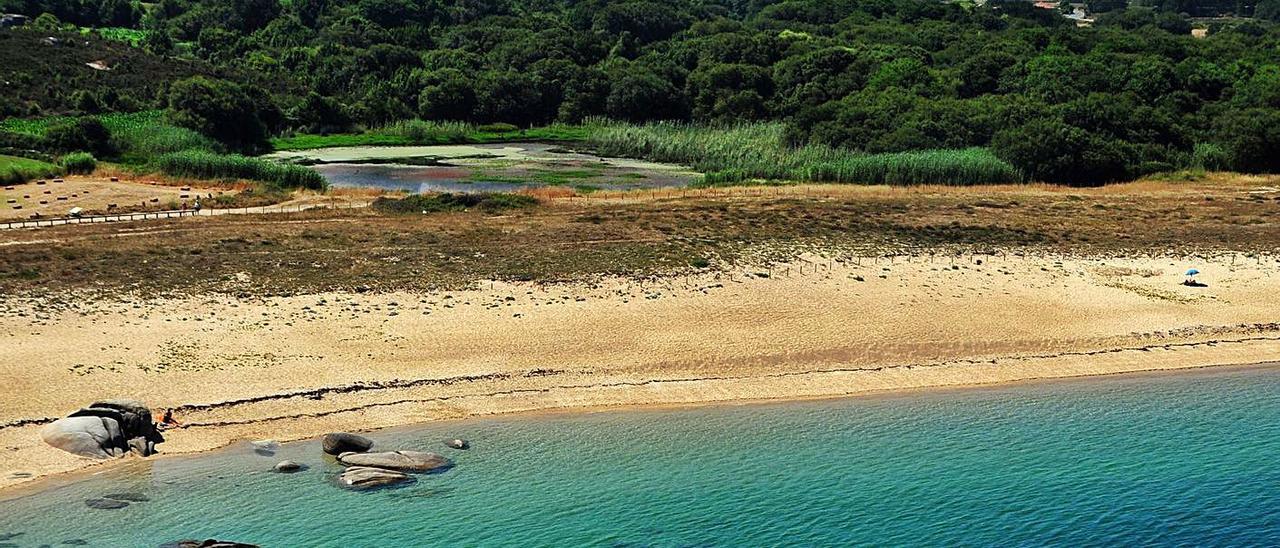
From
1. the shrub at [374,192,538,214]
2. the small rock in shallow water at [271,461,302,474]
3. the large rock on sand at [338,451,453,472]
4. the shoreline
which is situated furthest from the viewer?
the shrub at [374,192,538,214]

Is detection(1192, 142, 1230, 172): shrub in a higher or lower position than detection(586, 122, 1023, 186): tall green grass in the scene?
higher

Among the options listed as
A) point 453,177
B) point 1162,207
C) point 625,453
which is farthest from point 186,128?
point 625,453

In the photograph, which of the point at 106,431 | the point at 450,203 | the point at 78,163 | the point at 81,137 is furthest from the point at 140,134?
the point at 106,431

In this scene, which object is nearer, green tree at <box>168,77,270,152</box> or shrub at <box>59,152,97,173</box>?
shrub at <box>59,152,97,173</box>

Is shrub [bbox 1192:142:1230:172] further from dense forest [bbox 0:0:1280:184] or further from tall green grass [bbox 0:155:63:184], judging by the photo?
tall green grass [bbox 0:155:63:184]

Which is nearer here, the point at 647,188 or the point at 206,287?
the point at 206,287

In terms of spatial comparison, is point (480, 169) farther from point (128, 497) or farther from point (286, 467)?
point (128, 497)

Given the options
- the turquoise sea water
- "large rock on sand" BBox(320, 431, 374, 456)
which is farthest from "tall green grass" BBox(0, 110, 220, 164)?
the turquoise sea water

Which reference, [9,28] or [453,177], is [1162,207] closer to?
[453,177]
